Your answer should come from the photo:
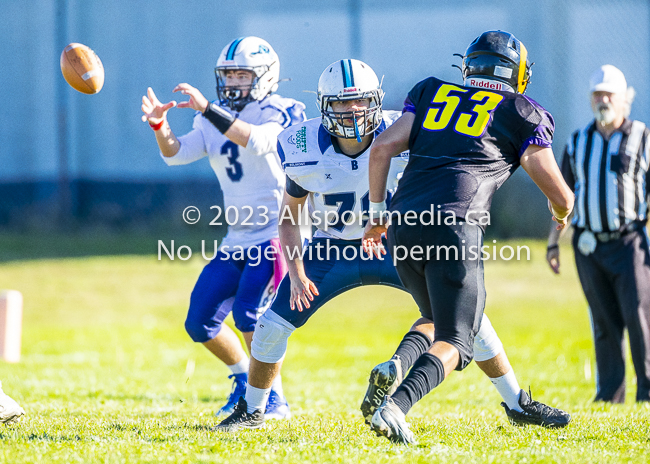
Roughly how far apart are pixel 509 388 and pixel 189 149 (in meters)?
2.33

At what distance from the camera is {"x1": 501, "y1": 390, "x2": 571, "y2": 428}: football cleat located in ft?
13.0

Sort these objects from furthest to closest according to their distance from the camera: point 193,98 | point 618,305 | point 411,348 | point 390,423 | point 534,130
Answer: point 618,305, point 193,98, point 411,348, point 534,130, point 390,423

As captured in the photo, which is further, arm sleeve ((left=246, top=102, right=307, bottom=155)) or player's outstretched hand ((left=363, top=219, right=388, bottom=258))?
arm sleeve ((left=246, top=102, right=307, bottom=155))

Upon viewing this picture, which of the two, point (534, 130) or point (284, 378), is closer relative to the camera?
point (534, 130)

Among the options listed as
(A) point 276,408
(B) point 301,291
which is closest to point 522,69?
(B) point 301,291

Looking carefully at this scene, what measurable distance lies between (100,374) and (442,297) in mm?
4630

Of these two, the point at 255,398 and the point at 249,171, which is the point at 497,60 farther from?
the point at 255,398

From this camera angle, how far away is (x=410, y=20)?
48.4ft

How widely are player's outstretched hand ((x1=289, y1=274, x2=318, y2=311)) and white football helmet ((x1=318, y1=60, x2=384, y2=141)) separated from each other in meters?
0.75

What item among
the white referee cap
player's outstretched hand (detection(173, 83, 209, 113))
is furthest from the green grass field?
the white referee cap

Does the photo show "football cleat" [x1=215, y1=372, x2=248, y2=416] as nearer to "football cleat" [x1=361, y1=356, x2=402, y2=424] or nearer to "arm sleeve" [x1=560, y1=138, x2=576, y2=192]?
"football cleat" [x1=361, y1=356, x2=402, y2=424]


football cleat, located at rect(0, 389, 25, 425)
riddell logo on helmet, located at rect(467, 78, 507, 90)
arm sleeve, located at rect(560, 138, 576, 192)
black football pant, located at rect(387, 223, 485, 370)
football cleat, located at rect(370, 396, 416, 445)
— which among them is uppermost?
Result: riddell logo on helmet, located at rect(467, 78, 507, 90)

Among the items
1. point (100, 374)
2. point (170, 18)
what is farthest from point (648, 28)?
point (100, 374)

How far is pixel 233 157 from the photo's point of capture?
4871 mm
